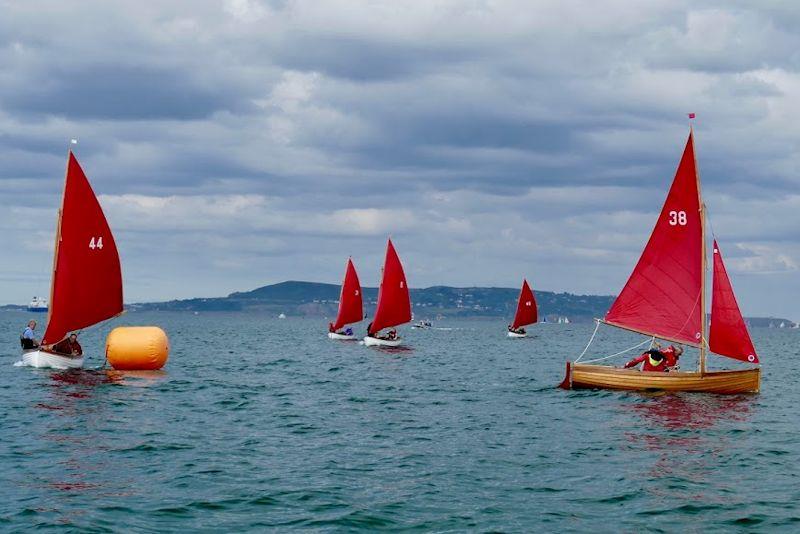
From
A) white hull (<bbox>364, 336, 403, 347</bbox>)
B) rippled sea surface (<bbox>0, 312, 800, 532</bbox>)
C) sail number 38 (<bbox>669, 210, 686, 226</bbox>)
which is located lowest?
rippled sea surface (<bbox>0, 312, 800, 532</bbox>)

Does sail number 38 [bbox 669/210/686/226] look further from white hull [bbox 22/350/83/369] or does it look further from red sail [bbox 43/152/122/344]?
white hull [bbox 22/350/83/369]

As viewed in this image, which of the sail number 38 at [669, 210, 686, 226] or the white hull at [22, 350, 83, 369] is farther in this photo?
the white hull at [22, 350, 83, 369]

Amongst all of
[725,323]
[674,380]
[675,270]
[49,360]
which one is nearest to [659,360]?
[674,380]

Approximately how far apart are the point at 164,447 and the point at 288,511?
830 centimetres

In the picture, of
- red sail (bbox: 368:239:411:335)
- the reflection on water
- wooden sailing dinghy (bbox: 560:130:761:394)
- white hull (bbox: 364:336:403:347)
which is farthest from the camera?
white hull (bbox: 364:336:403:347)

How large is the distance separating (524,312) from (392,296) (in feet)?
173

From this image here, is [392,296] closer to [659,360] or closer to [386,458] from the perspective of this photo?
[659,360]

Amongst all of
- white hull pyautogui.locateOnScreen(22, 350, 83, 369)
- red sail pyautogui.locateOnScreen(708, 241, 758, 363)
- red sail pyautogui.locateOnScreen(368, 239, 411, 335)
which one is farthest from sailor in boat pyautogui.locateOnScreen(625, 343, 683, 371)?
red sail pyautogui.locateOnScreen(368, 239, 411, 335)

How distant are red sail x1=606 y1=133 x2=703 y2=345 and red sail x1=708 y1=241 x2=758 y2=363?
2.39 feet

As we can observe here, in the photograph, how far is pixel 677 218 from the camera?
40.3 meters

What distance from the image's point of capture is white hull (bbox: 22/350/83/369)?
4672 cm

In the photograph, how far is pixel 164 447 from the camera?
84.7 ft

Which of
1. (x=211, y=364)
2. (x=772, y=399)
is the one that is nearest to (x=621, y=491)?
(x=772, y=399)

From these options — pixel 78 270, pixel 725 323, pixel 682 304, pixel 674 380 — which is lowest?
pixel 674 380
